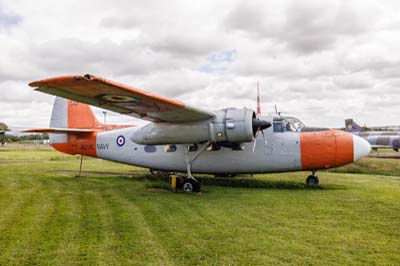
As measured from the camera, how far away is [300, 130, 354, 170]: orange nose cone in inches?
449

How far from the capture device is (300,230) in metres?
6.00

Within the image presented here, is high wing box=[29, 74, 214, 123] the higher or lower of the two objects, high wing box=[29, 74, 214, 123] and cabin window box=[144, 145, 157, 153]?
the higher

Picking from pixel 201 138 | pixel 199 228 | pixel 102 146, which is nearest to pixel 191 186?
pixel 201 138

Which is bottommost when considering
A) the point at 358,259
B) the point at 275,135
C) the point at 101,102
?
the point at 358,259

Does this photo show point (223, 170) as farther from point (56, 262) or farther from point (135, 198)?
point (56, 262)

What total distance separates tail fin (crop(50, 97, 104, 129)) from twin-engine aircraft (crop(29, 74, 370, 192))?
0.93m

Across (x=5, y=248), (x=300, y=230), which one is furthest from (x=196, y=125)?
(x=5, y=248)

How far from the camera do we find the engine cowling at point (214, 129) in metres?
10.3

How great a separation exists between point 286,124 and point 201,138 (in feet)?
10.9

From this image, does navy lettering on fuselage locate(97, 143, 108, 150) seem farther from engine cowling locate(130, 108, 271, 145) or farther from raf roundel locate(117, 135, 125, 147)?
engine cowling locate(130, 108, 271, 145)

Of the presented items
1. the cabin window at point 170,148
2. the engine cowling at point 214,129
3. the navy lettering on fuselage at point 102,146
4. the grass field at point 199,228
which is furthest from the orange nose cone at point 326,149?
the navy lettering on fuselage at point 102,146

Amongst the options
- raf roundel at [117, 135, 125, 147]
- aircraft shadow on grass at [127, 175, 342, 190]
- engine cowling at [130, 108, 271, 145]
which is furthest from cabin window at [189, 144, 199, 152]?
raf roundel at [117, 135, 125, 147]

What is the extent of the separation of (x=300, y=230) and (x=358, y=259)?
1.49 meters

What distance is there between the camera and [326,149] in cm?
1147
